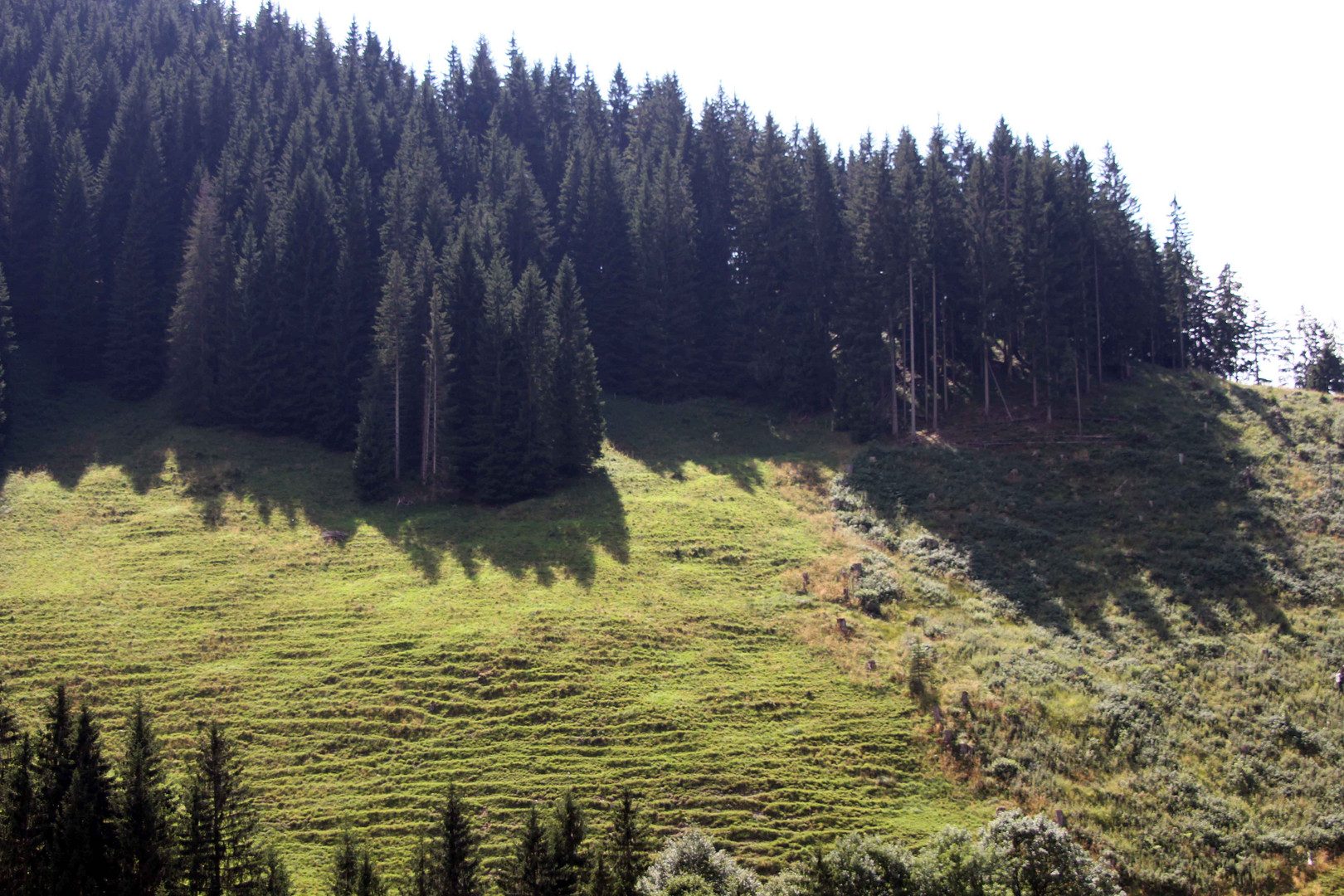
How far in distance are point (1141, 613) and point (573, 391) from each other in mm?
38131

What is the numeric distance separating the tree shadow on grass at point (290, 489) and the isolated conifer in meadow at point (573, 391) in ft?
6.33

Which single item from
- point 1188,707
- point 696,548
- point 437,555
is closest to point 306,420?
point 437,555

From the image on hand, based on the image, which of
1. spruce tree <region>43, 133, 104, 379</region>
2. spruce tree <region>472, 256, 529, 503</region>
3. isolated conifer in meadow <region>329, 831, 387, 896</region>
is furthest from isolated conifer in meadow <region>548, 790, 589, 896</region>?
spruce tree <region>43, 133, 104, 379</region>

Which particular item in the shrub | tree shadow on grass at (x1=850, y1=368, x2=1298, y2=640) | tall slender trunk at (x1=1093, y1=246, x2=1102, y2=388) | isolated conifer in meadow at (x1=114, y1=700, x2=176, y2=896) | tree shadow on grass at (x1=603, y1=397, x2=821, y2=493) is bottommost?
the shrub

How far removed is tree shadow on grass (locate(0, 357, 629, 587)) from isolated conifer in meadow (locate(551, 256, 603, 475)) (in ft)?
6.33

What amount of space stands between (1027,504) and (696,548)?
2103 centimetres

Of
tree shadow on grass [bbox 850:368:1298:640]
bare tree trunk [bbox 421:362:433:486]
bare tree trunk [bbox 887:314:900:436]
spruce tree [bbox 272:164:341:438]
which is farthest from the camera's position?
spruce tree [bbox 272:164:341:438]

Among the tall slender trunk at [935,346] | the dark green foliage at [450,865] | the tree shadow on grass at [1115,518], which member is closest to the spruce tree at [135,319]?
the tree shadow on grass at [1115,518]

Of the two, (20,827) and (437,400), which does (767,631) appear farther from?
(437,400)

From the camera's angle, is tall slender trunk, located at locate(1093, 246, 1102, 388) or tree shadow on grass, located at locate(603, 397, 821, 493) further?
tall slender trunk, located at locate(1093, 246, 1102, 388)

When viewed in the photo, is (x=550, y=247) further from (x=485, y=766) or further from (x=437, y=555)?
(x=485, y=766)

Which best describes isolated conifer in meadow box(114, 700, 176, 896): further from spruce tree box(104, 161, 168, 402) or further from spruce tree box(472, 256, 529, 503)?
spruce tree box(104, 161, 168, 402)

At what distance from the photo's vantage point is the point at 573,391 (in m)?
65.6

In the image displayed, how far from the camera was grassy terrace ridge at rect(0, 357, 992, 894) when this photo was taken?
32.7 metres
